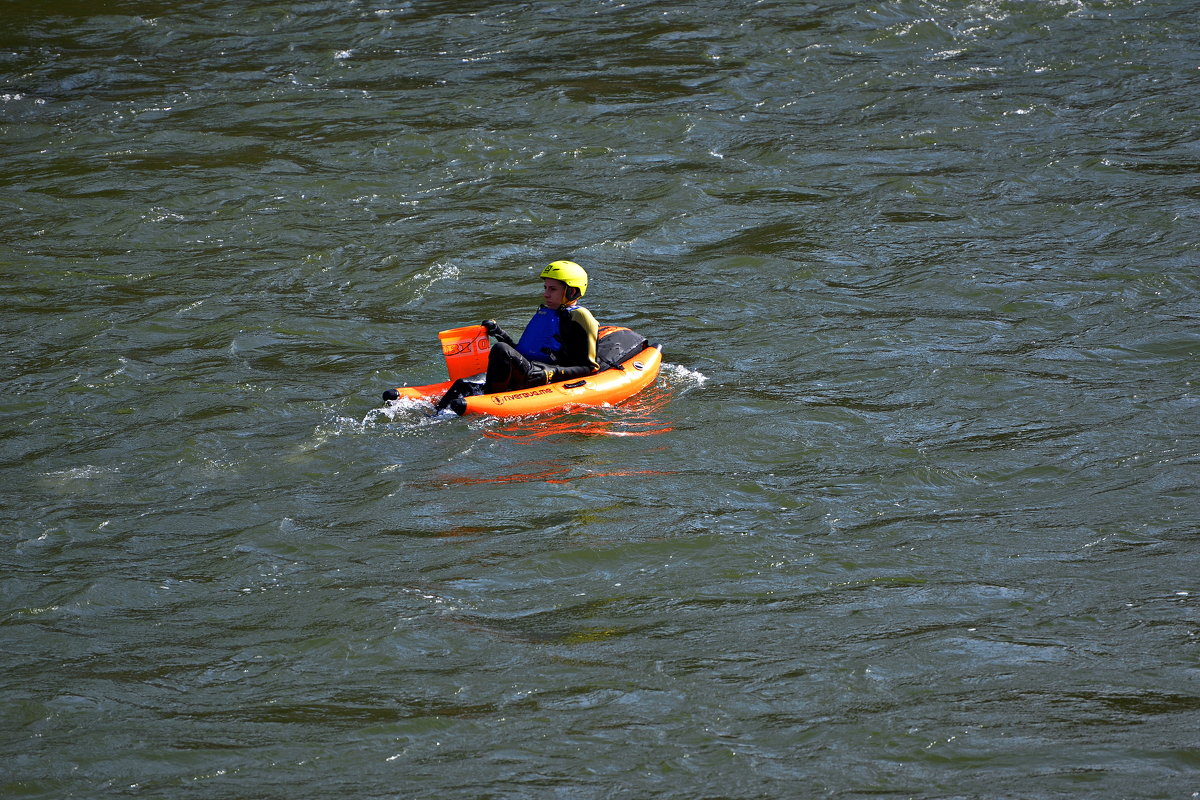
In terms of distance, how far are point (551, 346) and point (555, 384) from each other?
0.41m

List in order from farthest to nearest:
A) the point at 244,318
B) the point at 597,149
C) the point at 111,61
Answer: the point at 111,61
the point at 597,149
the point at 244,318

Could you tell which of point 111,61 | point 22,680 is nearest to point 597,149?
point 111,61

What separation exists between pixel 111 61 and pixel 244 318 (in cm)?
893

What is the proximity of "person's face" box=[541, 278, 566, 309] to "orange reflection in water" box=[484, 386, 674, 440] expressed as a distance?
77cm

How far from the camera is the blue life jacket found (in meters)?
8.70

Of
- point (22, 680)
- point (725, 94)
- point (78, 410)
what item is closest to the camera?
point (22, 680)

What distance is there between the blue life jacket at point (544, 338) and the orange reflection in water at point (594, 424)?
56 cm

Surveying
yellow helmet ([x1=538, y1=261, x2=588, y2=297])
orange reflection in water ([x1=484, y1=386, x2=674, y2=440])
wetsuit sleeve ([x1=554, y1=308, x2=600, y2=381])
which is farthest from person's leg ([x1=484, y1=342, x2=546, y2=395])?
yellow helmet ([x1=538, y1=261, x2=588, y2=297])

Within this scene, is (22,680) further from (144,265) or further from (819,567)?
(144,265)

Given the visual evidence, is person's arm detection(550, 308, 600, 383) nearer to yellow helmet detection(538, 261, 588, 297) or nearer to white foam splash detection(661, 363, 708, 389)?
yellow helmet detection(538, 261, 588, 297)

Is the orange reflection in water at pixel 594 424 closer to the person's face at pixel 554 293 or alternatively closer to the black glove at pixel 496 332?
the black glove at pixel 496 332

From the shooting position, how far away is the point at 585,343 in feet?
28.4

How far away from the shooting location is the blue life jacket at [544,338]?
8.70m

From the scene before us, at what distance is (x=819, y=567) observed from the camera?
20.4 ft
